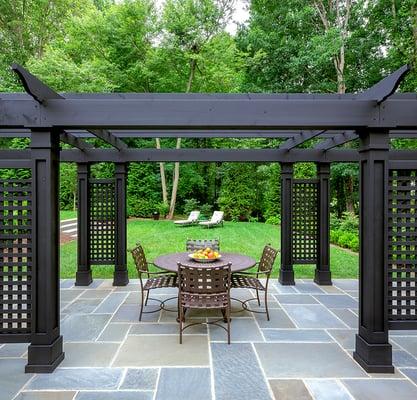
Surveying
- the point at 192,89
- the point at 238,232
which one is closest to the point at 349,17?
the point at 192,89

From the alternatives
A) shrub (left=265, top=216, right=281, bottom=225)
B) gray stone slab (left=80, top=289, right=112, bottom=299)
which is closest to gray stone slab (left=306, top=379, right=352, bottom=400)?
gray stone slab (left=80, top=289, right=112, bottom=299)

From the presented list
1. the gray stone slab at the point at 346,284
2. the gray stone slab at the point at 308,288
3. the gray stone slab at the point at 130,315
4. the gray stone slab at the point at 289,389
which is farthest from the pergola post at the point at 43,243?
the gray stone slab at the point at 346,284

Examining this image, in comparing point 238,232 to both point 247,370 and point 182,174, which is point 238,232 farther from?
point 247,370

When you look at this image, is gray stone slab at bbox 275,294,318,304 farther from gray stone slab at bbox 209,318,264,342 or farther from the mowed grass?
the mowed grass

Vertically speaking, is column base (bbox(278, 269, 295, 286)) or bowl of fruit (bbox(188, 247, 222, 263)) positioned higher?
bowl of fruit (bbox(188, 247, 222, 263))

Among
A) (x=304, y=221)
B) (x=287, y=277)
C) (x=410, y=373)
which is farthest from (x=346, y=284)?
(x=410, y=373)

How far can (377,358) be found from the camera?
9.61ft

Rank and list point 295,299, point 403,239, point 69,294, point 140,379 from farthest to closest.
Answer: point 69,294 < point 295,299 < point 403,239 < point 140,379

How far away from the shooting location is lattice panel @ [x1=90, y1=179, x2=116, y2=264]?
19.8 ft

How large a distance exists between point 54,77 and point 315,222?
8.77 meters

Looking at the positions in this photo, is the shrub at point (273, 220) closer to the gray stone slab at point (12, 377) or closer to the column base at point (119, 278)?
the column base at point (119, 278)

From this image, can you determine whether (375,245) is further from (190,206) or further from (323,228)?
(190,206)

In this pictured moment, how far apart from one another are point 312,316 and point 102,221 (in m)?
3.90

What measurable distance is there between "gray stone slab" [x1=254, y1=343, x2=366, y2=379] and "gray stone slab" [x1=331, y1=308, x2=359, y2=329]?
70 cm
